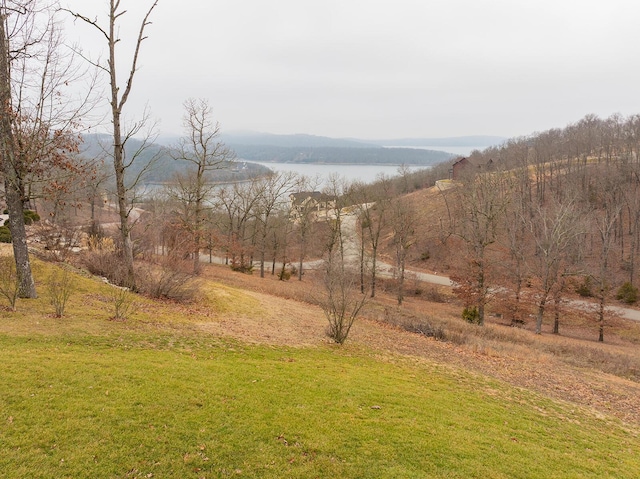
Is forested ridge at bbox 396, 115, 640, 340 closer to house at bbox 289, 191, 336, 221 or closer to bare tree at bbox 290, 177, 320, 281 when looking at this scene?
house at bbox 289, 191, 336, 221

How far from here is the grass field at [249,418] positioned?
534 cm

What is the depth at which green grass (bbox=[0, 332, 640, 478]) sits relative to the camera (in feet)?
17.4

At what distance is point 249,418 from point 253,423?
6.5 inches

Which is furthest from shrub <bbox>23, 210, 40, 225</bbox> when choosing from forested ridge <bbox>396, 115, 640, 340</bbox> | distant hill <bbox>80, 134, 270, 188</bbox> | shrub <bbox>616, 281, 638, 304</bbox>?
shrub <bbox>616, 281, 638, 304</bbox>

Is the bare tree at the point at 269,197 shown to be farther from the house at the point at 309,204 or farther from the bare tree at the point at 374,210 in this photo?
the bare tree at the point at 374,210

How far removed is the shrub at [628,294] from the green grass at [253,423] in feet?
107

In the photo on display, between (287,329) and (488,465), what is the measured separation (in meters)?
9.81

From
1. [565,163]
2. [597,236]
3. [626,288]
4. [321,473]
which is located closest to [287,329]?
[321,473]

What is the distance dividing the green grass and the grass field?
0.08 feet

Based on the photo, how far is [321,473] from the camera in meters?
5.35

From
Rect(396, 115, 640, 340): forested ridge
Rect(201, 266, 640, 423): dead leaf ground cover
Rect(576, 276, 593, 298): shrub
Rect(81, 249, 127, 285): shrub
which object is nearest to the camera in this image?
Rect(201, 266, 640, 423): dead leaf ground cover

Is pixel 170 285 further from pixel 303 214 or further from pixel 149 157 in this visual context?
pixel 149 157

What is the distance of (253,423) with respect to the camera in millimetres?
6348

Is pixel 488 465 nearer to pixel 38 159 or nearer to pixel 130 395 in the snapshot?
pixel 130 395
